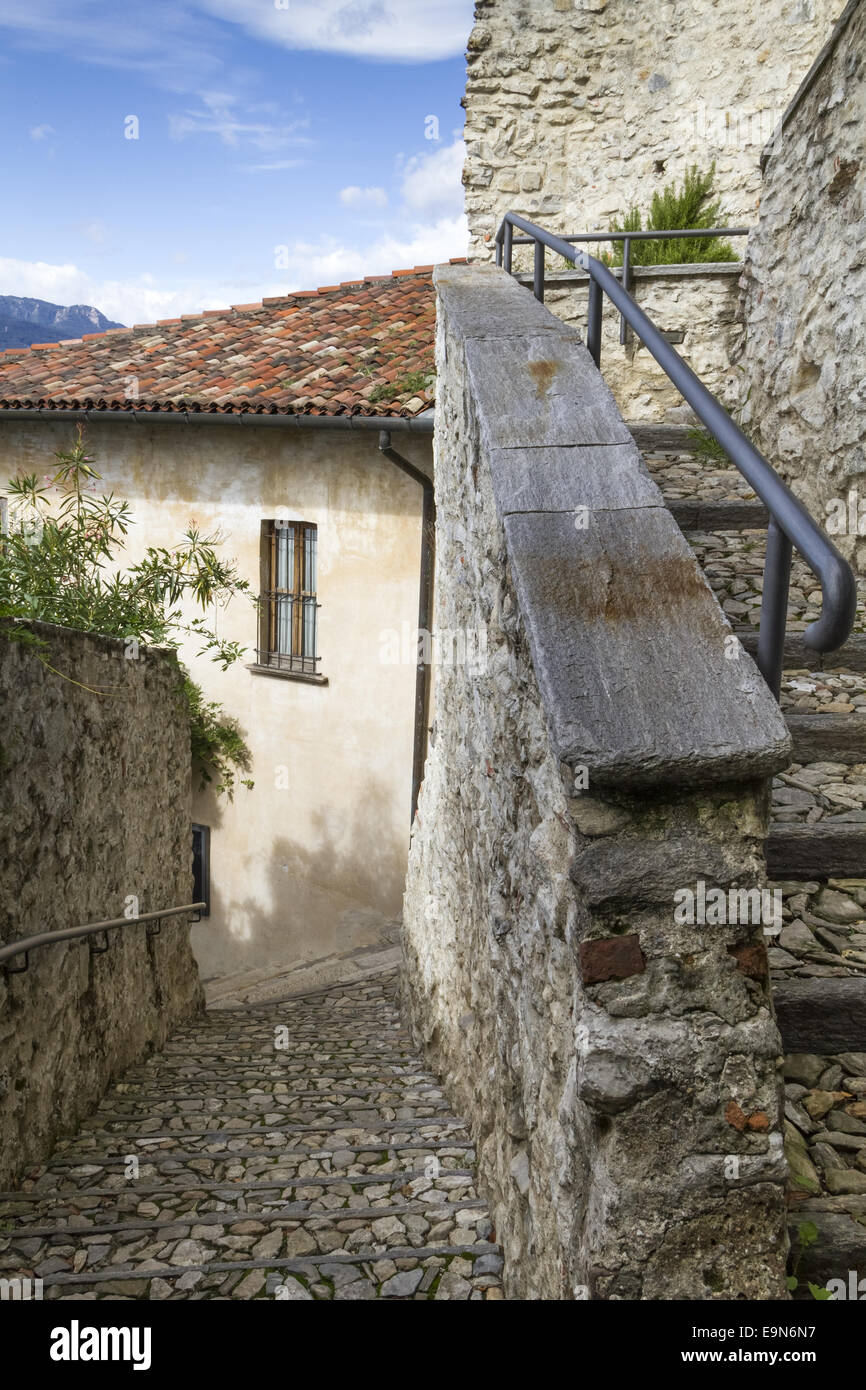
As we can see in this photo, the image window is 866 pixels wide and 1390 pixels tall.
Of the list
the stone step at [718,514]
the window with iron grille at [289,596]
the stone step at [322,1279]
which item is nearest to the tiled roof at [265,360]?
the window with iron grille at [289,596]

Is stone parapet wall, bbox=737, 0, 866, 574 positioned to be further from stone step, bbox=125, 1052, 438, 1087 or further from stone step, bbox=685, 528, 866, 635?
stone step, bbox=125, 1052, 438, 1087

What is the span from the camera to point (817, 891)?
269 centimetres

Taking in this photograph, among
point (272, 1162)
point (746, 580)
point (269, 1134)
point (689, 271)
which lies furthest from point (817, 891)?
point (689, 271)

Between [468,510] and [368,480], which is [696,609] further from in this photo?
[368,480]

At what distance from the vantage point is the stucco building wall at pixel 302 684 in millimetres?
8383

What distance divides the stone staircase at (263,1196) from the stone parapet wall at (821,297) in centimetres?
295

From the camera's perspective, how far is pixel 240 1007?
7.10 meters

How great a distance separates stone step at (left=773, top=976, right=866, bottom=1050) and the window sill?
22.3 feet

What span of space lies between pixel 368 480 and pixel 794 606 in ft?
17.2

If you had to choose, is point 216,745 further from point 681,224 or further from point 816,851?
point 816,851

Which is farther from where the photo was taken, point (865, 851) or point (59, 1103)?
point (59, 1103)

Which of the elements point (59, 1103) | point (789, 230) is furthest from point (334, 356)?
point (59, 1103)

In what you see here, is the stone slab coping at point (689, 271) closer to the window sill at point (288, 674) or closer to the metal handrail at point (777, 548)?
the window sill at point (288, 674)
